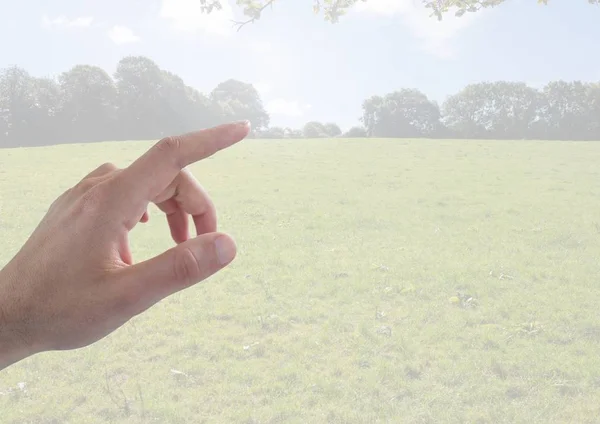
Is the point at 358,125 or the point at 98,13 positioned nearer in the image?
the point at 98,13

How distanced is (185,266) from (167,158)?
15 centimetres

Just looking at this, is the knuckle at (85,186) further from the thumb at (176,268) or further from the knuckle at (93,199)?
the thumb at (176,268)

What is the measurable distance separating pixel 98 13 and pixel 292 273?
1.65 m

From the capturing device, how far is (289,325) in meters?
2.00

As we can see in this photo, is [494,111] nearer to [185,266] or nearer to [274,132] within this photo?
[274,132]

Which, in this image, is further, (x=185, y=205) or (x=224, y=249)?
(x=185, y=205)

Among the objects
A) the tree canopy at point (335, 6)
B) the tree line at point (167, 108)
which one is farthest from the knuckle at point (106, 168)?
the tree line at point (167, 108)

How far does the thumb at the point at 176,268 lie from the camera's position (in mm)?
562

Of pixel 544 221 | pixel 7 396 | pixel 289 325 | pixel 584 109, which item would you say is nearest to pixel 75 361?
pixel 7 396

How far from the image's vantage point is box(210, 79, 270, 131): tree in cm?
255

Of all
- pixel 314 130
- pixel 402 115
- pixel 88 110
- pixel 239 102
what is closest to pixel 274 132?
pixel 314 130

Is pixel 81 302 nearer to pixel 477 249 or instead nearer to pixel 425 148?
pixel 477 249

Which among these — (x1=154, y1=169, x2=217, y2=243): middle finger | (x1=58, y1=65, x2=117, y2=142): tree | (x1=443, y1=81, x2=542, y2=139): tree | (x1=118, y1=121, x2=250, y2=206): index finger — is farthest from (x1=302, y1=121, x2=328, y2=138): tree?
(x1=118, y1=121, x2=250, y2=206): index finger

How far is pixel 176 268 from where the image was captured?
0.56 meters
